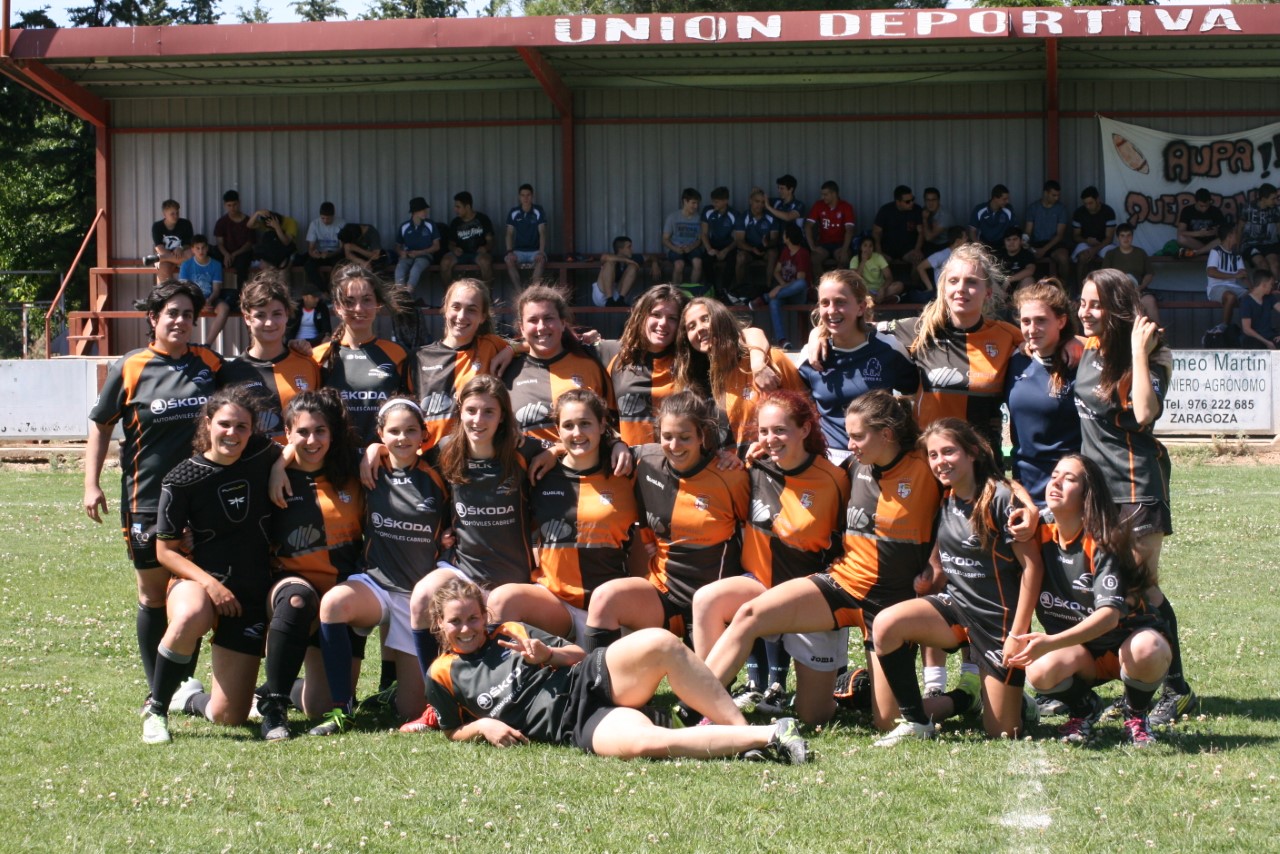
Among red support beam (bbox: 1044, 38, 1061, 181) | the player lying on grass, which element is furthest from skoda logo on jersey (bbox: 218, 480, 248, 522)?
red support beam (bbox: 1044, 38, 1061, 181)

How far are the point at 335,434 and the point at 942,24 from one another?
13386 millimetres

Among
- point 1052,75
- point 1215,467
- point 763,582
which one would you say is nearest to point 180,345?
point 763,582

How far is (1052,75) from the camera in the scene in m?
19.0

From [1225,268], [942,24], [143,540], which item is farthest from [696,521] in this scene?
[1225,268]

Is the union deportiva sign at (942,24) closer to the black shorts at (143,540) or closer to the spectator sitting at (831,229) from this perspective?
the spectator sitting at (831,229)

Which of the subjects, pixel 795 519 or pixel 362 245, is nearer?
pixel 795 519

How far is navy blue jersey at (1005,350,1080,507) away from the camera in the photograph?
5.75 metres

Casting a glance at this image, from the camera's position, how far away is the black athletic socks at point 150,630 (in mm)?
6148

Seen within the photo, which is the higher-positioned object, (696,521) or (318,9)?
(318,9)

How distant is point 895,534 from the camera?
564 centimetres

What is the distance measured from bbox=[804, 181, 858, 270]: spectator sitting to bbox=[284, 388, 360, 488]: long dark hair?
13.4 m

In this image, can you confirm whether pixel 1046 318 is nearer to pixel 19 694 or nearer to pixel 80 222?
pixel 19 694

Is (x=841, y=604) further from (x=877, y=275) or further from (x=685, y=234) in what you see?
(x=685, y=234)

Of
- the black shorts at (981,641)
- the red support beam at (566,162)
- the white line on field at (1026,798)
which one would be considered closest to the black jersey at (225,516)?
the black shorts at (981,641)
